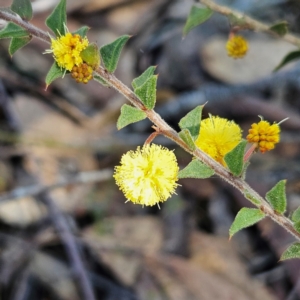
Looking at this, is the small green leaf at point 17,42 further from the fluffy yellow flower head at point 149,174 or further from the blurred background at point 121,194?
the blurred background at point 121,194

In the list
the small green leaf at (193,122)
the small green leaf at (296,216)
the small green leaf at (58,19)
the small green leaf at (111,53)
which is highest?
the small green leaf at (58,19)

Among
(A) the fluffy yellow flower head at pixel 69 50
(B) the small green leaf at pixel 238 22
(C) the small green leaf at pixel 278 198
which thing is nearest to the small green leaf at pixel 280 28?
(B) the small green leaf at pixel 238 22

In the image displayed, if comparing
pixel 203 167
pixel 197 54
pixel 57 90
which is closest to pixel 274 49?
pixel 197 54

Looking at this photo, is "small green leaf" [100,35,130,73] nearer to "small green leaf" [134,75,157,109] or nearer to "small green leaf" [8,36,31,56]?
"small green leaf" [134,75,157,109]

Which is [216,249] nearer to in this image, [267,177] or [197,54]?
[267,177]

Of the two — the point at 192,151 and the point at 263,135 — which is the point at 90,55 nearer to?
the point at 192,151

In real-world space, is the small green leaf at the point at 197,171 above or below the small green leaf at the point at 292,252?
above

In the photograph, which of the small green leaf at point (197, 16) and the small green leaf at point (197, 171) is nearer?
the small green leaf at point (197, 171)

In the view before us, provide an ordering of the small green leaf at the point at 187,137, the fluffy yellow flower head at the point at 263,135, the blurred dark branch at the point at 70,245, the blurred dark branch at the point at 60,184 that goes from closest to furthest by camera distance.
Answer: the small green leaf at the point at 187,137 < the fluffy yellow flower head at the point at 263,135 < the blurred dark branch at the point at 70,245 < the blurred dark branch at the point at 60,184
